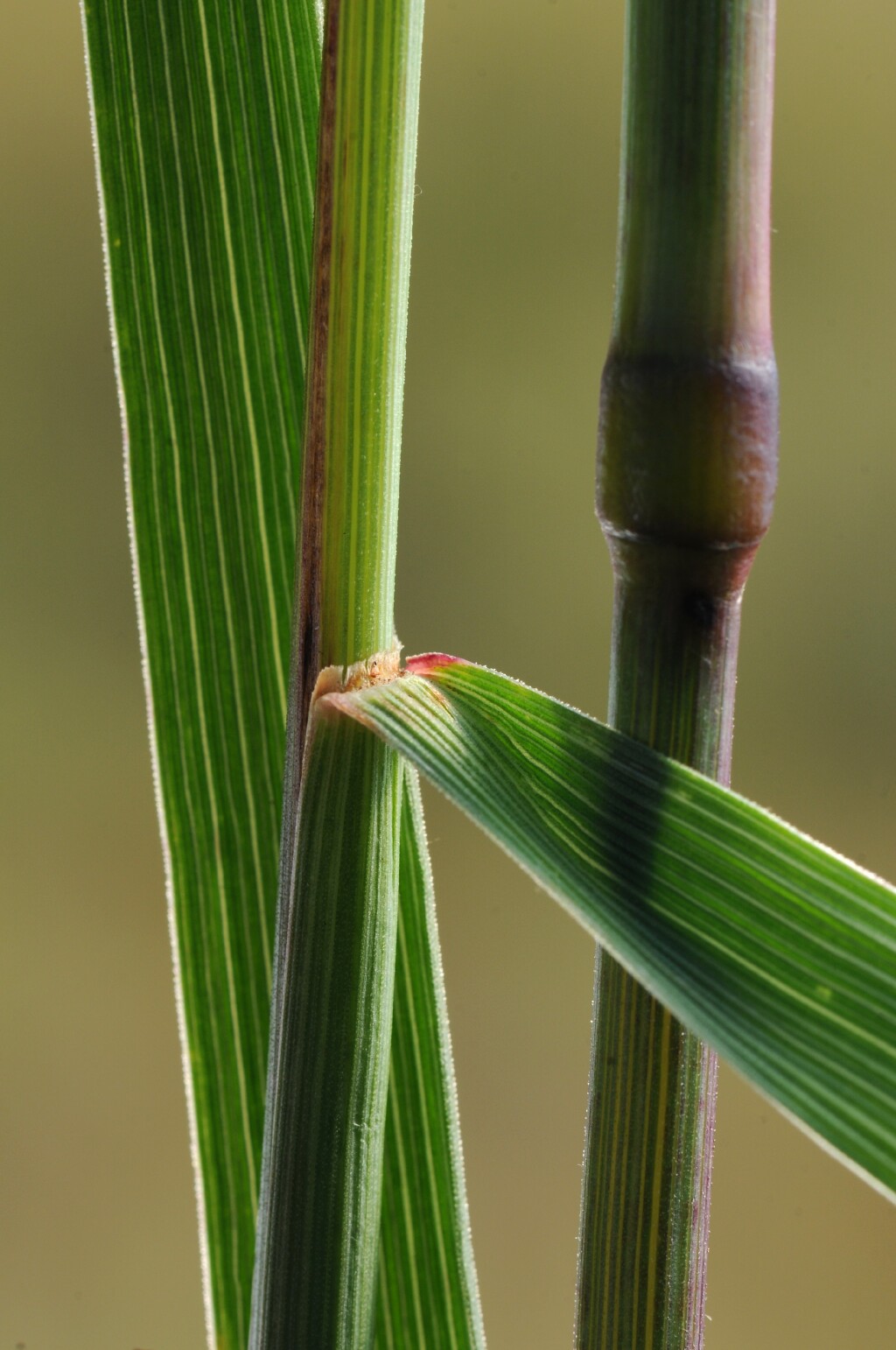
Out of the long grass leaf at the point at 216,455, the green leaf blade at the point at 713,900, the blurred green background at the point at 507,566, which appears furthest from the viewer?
the blurred green background at the point at 507,566

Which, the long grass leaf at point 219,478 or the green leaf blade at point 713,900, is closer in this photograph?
the green leaf blade at point 713,900

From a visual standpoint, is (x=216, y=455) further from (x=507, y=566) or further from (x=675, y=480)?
(x=507, y=566)

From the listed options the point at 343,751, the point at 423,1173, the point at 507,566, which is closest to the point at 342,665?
the point at 343,751

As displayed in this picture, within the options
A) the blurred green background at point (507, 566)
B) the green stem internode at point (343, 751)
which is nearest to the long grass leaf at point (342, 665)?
the green stem internode at point (343, 751)

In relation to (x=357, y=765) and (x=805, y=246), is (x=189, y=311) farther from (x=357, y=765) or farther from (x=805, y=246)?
(x=805, y=246)

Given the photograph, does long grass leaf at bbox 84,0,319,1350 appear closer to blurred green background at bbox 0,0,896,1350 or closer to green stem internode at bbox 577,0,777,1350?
green stem internode at bbox 577,0,777,1350

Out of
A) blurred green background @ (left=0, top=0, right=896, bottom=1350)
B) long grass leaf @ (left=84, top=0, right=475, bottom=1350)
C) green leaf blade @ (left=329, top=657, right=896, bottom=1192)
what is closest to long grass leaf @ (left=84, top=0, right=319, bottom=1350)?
long grass leaf @ (left=84, top=0, right=475, bottom=1350)

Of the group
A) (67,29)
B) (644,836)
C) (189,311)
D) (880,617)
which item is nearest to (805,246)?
(880,617)

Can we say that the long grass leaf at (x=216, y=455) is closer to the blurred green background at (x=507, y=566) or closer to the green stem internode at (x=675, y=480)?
the green stem internode at (x=675, y=480)
